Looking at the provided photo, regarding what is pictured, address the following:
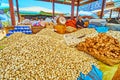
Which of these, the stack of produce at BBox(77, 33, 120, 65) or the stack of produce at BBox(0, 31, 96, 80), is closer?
the stack of produce at BBox(0, 31, 96, 80)

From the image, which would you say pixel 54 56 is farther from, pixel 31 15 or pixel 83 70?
pixel 31 15

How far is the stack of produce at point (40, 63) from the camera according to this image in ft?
3.60

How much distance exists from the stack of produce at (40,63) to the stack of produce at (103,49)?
105 mm

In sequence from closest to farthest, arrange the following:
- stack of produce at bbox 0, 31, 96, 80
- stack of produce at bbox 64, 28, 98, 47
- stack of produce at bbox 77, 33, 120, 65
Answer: stack of produce at bbox 0, 31, 96, 80 → stack of produce at bbox 77, 33, 120, 65 → stack of produce at bbox 64, 28, 98, 47

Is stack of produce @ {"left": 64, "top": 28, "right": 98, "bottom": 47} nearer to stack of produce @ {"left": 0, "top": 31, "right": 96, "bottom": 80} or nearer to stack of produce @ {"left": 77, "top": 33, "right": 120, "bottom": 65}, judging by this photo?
stack of produce @ {"left": 77, "top": 33, "right": 120, "bottom": 65}

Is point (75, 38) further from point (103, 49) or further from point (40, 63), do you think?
point (40, 63)

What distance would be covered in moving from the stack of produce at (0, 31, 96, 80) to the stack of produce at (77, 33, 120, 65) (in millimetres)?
105

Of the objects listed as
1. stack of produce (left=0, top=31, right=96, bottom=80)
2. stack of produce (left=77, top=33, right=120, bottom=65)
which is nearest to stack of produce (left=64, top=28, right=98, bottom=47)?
stack of produce (left=77, top=33, right=120, bottom=65)

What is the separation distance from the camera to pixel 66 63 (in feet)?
4.26

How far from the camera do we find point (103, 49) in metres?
1.61

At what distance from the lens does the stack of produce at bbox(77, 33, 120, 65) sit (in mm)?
1485

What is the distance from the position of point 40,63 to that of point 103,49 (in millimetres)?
843

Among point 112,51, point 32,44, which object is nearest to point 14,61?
point 32,44

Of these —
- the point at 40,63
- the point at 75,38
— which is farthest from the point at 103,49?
the point at 40,63
